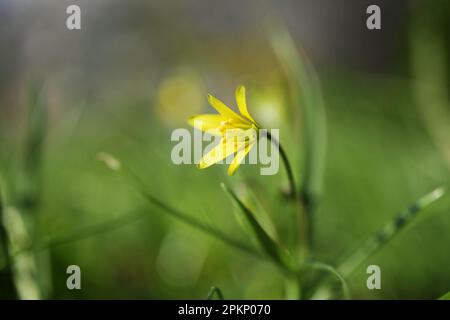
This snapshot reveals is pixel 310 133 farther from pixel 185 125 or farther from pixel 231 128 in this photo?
pixel 185 125

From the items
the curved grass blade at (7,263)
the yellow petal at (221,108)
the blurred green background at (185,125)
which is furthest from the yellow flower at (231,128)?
the curved grass blade at (7,263)

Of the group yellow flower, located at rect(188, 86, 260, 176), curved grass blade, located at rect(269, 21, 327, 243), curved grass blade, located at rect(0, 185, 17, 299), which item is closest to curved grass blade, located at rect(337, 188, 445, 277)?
curved grass blade, located at rect(269, 21, 327, 243)

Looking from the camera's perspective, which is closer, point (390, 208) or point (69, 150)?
point (390, 208)

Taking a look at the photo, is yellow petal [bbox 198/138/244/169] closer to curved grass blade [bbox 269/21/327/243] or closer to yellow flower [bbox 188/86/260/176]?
yellow flower [bbox 188/86/260/176]

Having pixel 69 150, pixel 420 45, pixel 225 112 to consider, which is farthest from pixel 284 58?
pixel 69 150

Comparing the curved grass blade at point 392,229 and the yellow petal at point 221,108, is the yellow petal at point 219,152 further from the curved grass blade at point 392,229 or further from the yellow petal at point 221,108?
the curved grass blade at point 392,229

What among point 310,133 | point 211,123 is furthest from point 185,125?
point 211,123
